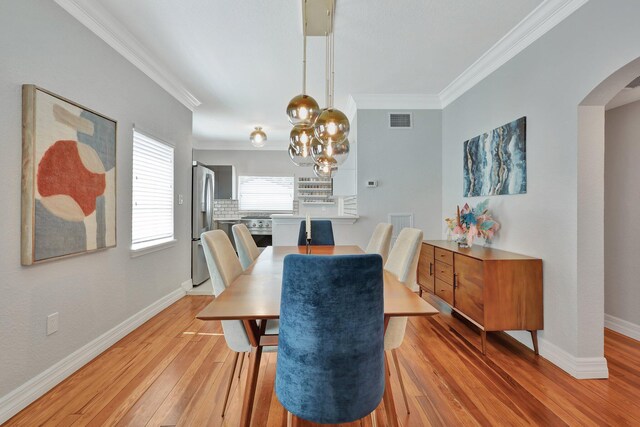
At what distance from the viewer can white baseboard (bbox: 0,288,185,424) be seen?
1696 mm

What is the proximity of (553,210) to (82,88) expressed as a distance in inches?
141

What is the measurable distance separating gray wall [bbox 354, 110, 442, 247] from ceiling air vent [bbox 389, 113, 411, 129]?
0.18ft

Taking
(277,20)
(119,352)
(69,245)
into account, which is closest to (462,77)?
(277,20)

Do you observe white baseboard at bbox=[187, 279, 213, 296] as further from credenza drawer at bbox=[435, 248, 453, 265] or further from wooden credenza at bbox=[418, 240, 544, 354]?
wooden credenza at bbox=[418, 240, 544, 354]

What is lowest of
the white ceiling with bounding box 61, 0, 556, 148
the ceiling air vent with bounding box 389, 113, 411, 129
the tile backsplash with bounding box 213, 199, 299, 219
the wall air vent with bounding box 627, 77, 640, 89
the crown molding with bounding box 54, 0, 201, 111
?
the tile backsplash with bounding box 213, 199, 299, 219

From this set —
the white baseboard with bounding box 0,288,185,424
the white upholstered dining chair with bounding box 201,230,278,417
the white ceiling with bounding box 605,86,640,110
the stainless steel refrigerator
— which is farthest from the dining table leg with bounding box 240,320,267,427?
the white ceiling with bounding box 605,86,640,110

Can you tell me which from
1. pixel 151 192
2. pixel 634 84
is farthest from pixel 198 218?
pixel 634 84

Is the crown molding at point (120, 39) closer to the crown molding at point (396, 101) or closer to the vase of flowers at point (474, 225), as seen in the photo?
the crown molding at point (396, 101)

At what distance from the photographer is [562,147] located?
2213mm

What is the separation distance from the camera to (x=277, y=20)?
242 cm

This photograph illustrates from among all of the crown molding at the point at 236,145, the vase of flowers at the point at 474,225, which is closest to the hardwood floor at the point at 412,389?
the vase of flowers at the point at 474,225

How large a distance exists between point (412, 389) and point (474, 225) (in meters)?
1.67

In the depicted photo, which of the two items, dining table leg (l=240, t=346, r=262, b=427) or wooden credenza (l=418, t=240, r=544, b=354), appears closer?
dining table leg (l=240, t=346, r=262, b=427)

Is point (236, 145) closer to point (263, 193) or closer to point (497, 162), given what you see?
point (263, 193)
